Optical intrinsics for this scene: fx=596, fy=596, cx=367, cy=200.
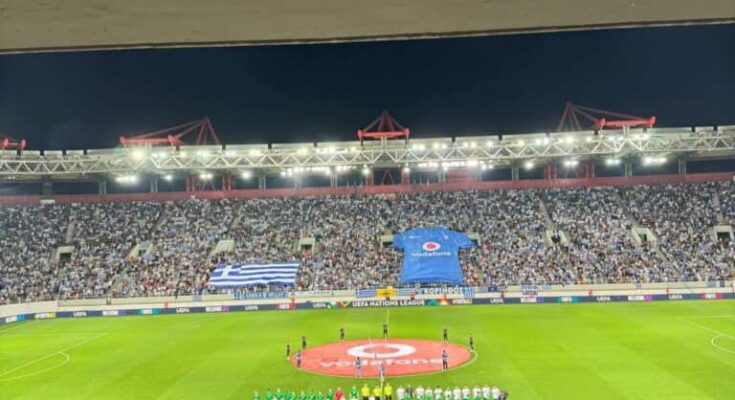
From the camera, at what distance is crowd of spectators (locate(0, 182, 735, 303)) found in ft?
173

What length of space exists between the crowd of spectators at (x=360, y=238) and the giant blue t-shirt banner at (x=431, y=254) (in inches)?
52.8

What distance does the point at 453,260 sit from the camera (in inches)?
2111

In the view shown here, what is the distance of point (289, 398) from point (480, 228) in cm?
4010

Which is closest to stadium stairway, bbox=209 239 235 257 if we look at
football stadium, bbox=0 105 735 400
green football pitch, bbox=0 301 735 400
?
football stadium, bbox=0 105 735 400

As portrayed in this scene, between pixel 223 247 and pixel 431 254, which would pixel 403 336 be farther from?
pixel 223 247

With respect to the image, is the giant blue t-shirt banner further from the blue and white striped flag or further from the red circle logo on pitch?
the red circle logo on pitch

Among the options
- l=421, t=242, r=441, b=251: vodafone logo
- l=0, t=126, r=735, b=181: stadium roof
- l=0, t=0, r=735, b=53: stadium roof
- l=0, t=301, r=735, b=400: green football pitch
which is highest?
l=0, t=126, r=735, b=181: stadium roof

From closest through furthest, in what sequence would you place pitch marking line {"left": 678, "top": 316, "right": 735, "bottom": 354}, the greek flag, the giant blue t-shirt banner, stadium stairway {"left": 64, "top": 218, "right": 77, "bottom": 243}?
pitch marking line {"left": 678, "top": 316, "right": 735, "bottom": 354} < the giant blue t-shirt banner < the greek flag < stadium stairway {"left": 64, "top": 218, "right": 77, "bottom": 243}

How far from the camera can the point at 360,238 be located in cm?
5919

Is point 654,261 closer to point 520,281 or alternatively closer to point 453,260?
point 520,281

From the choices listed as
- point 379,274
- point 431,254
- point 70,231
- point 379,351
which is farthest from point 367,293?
point 70,231

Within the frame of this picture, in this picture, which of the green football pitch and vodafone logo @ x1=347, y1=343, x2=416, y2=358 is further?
vodafone logo @ x1=347, y1=343, x2=416, y2=358

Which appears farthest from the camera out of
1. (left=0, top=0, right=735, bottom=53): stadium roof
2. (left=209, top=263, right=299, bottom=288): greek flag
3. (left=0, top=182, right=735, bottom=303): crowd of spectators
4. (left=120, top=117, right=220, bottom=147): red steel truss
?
(left=120, top=117, right=220, bottom=147): red steel truss

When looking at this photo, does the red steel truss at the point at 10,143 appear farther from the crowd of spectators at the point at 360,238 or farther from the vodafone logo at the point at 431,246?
the vodafone logo at the point at 431,246
